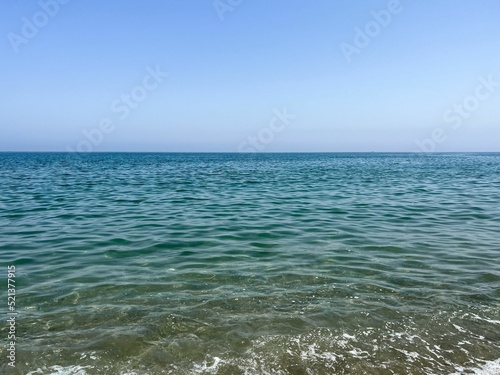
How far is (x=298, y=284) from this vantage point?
7809 mm

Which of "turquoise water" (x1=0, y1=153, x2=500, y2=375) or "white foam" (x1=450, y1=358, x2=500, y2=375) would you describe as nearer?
"white foam" (x1=450, y1=358, x2=500, y2=375)

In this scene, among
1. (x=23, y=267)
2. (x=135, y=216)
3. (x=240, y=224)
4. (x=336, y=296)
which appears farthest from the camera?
(x=135, y=216)

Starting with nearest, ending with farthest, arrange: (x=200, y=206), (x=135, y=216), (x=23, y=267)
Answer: (x=23, y=267)
(x=135, y=216)
(x=200, y=206)

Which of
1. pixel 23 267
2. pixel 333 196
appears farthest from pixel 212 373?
pixel 333 196

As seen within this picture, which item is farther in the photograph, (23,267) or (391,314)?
(23,267)

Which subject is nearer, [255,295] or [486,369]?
[486,369]

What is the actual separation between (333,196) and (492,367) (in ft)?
59.0

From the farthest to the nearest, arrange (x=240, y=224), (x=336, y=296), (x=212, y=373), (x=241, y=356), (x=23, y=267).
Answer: (x=240, y=224), (x=23, y=267), (x=336, y=296), (x=241, y=356), (x=212, y=373)

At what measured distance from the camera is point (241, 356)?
5148 millimetres

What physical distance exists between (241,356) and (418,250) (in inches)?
281

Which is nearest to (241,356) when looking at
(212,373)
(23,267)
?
(212,373)

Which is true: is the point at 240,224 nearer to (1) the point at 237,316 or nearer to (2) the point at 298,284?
(2) the point at 298,284

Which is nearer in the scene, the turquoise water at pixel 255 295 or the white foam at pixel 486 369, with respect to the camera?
the white foam at pixel 486 369

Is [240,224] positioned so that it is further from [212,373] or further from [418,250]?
[212,373]
